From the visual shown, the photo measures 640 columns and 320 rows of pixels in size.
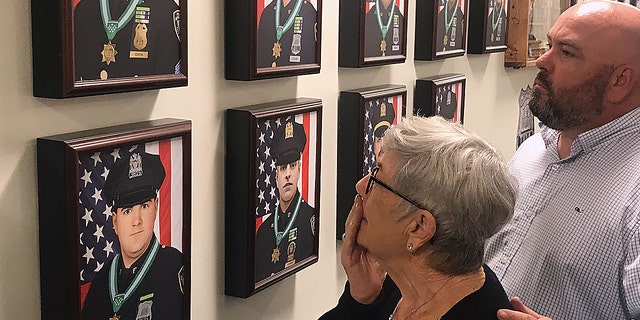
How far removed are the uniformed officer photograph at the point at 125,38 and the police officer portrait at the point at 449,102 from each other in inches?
60.6

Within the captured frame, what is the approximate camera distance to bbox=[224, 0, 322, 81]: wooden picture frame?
6.25 ft

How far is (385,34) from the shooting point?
103 inches

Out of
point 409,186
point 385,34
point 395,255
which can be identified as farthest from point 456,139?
point 385,34

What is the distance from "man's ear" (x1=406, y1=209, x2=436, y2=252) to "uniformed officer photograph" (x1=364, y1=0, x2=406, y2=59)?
92 cm

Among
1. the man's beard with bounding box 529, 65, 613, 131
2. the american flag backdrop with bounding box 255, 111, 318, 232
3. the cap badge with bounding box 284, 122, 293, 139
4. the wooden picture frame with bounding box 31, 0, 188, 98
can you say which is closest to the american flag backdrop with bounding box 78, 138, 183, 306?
the wooden picture frame with bounding box 31, 0, 188, 98

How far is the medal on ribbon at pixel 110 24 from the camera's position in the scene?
1.50 meters

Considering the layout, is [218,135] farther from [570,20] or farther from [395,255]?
[570,20]

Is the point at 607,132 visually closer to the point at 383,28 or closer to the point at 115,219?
the point at 383,28

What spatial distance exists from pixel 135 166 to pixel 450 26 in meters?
1.84

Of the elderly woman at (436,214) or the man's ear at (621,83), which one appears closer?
the elderly woman at (436,214)

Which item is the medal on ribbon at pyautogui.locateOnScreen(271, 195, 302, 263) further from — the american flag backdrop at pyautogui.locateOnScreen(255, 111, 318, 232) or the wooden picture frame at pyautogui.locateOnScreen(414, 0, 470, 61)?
the wooden picture frame at pyautogui.locateOnScreen(414, 0, 470, 61)

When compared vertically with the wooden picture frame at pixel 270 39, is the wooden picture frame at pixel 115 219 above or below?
below

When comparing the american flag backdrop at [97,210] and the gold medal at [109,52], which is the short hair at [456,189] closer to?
the american flag backdrop at [97,210]

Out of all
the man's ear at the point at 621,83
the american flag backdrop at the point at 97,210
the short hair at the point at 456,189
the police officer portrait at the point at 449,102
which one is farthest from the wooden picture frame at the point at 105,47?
the police officer portrait at the point at 449,102
